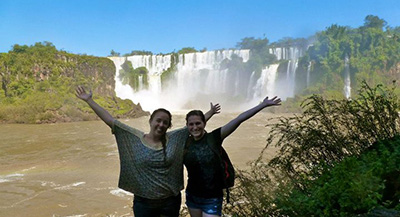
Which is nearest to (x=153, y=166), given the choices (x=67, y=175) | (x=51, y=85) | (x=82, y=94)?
(x=82, y=94)

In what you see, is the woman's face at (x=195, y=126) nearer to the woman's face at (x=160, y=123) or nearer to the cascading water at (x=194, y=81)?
the woman's face at (x=160, y=123)

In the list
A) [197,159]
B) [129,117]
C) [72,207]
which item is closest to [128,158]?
[197,159]

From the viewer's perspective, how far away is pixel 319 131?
3377 mm

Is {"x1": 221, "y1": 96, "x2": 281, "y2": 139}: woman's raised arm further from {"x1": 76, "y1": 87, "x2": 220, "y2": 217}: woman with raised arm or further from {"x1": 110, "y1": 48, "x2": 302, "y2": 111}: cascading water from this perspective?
{"x1": 110, "y1": 48, "x2": 302, "y2": 111}: cascading water

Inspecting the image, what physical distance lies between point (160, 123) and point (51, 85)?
48.3 meters

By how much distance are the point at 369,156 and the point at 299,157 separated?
0.86m

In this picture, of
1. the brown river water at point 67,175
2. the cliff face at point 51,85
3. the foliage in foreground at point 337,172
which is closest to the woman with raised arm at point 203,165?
the foliage in foreground at point 337,172

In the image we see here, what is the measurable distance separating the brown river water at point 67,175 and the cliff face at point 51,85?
1593 cm

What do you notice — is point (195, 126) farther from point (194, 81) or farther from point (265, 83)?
point (194, 81)

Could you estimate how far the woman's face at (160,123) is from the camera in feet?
7.19

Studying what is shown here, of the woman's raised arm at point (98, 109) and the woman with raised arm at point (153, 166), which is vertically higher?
the woman's raised arm at point (98, 109)

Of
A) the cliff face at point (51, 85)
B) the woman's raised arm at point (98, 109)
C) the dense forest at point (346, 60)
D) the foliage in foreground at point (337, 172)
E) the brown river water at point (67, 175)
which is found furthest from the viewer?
the dense forest at point (346, 60)

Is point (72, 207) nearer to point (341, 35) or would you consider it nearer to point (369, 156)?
point (369, 156)

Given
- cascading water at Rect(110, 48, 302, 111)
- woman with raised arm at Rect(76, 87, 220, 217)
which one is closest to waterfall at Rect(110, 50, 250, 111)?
cascading water at Rect(110, 48, 302, 111)
